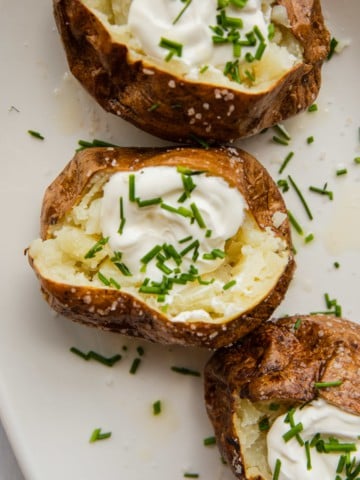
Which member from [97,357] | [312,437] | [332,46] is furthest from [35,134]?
[312,437]

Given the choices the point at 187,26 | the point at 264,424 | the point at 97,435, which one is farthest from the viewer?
the point at 97,435

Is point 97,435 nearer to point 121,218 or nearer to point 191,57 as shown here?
point 121,218

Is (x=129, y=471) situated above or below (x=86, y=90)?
below

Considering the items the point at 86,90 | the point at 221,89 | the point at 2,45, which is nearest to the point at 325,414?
the point at 221,89

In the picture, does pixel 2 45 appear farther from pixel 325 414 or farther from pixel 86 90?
pixel 325 414

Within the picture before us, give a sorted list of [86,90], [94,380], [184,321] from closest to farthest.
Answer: [184,321]
[86,90]
[94,380]

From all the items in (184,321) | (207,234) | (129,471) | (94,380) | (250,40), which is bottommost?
(129,471)
